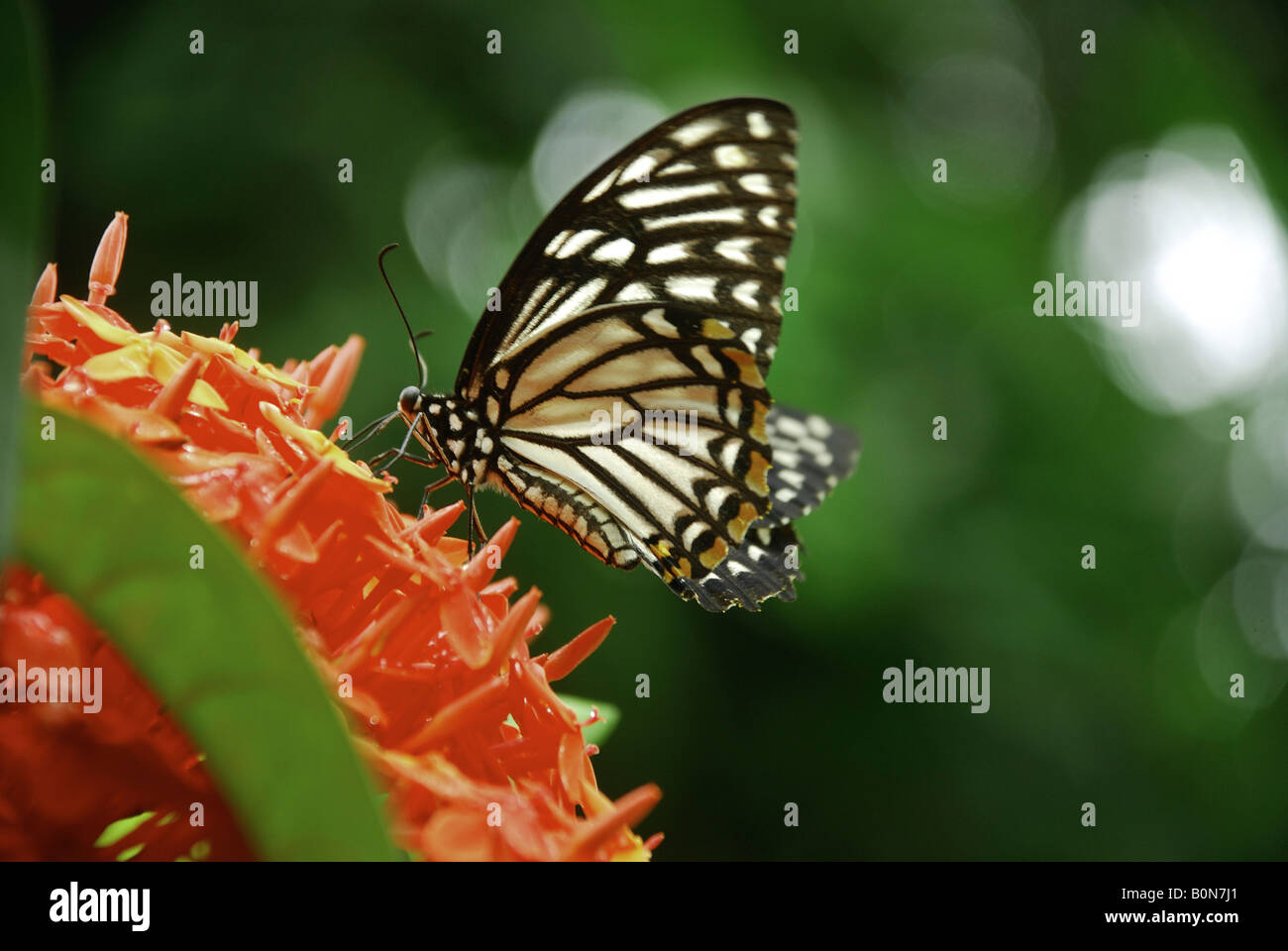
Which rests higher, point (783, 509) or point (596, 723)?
point (783, 509)

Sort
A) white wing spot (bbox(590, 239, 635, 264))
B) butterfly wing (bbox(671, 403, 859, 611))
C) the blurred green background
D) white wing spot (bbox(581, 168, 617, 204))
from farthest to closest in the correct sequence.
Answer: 1. the blurred green background
2. butterfly wing (bbox(671, 403, 859, 611))
3. white wing spot (bbox(590, 239, 635, 264))
4. white wing spot (bbox(581, 168, 617, 204))

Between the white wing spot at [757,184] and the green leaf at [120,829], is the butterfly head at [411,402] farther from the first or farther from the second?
the green leaf at [120,829]

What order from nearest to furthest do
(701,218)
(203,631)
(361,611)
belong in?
(203,631)
(361,611)
(701,218)

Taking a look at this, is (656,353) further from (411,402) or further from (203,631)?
(203,631)

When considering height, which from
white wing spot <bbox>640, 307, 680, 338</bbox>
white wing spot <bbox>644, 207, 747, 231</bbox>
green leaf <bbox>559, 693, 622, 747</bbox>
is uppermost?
white wing spot <bbox>644, 207, 747, 231</bbox>

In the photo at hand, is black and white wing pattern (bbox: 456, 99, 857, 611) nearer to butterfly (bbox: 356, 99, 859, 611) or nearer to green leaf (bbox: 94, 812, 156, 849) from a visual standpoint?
butterfly (bbox: 356, 99, 859, 611)

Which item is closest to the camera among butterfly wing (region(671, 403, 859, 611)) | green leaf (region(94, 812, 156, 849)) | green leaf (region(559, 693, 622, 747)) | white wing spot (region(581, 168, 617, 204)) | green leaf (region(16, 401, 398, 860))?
green leaf (region(16, 401, 398, 860))

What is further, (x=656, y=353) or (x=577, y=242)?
(x=656, y=353)

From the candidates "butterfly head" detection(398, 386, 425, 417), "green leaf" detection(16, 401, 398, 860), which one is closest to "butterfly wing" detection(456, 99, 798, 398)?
"butterfly head" detection(398, 386, 425, 417)

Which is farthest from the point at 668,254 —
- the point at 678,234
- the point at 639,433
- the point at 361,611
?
the point at 361,611
